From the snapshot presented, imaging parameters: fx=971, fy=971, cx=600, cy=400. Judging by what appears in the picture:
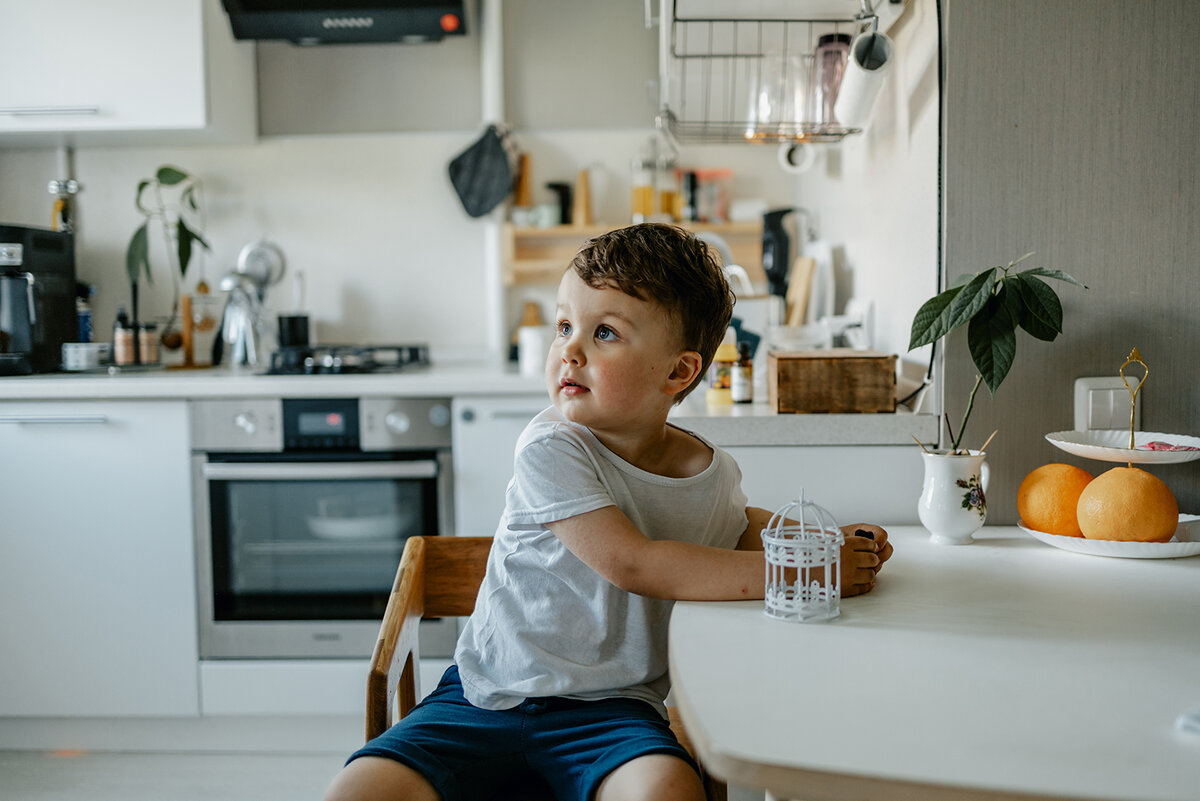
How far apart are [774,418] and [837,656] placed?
2.44 feet

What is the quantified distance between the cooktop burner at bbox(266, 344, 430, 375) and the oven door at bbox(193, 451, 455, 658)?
24 centimetres

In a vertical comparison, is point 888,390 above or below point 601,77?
below

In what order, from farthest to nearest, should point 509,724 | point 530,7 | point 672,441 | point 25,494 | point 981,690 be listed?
1. point 530,7
2. point 25,494
3. point 672,441
4. point 509,724
5. point 981,690

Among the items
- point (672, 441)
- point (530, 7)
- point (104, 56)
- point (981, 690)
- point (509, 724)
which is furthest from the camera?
point (530, 7)

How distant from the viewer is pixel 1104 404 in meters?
1.38

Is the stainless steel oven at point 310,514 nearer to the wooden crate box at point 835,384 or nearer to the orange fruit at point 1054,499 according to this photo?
the wooden crate box at point 835,384

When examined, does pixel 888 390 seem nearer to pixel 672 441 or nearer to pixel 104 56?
pixel 672 441

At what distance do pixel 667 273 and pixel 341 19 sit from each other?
1910 millimetres

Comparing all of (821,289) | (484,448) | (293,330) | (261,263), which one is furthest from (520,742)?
(261,263)

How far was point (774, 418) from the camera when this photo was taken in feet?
4.91

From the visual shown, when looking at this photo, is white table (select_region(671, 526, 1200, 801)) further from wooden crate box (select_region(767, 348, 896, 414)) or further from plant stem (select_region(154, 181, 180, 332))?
plant stem (select_region(154, 181, 180, 332))

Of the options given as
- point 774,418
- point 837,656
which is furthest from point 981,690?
point 774,418

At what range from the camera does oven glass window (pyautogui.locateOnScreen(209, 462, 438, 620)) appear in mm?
2309

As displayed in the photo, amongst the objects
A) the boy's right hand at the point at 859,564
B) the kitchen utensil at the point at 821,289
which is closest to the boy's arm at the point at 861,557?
the boy's right hand at the point at 859,564
